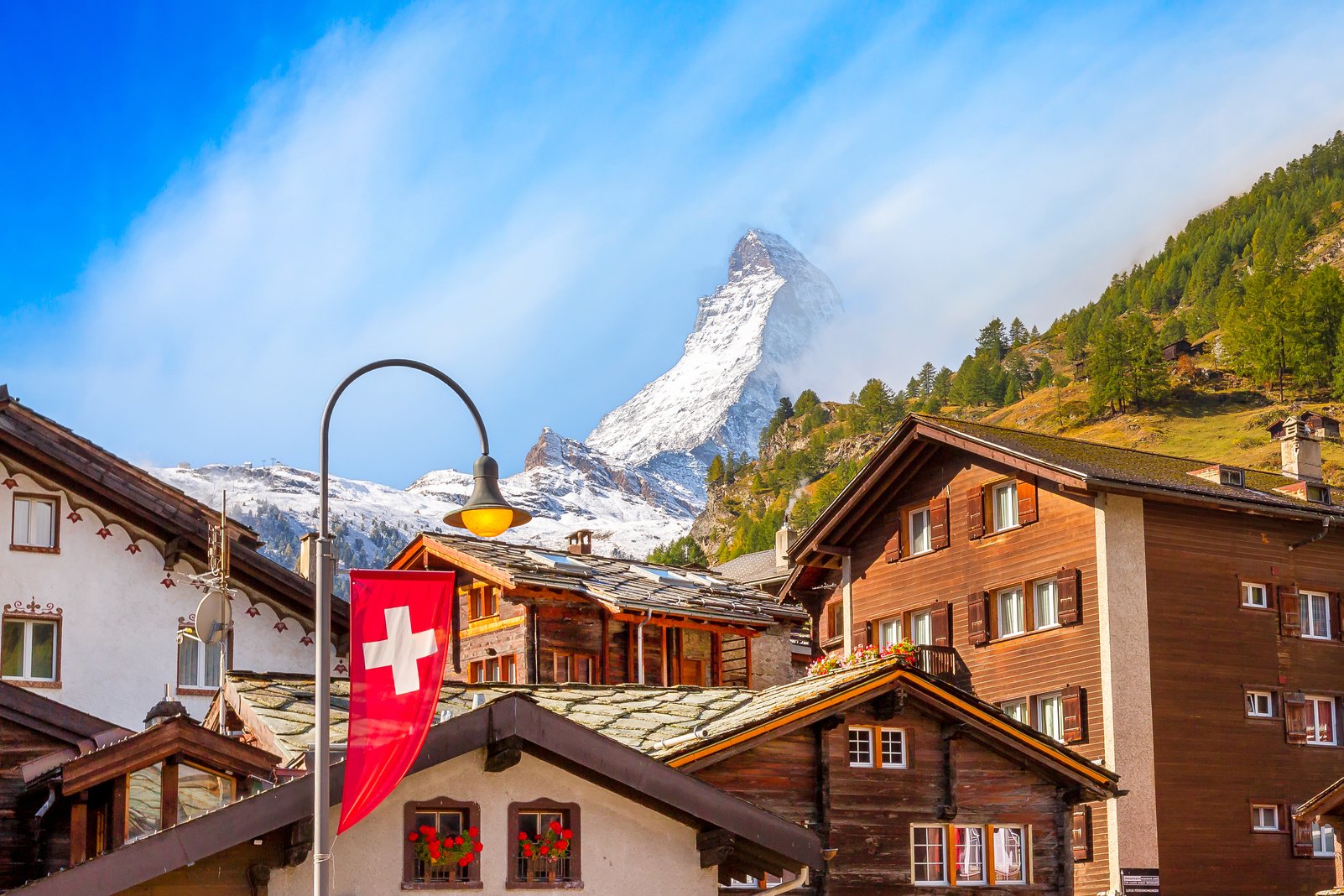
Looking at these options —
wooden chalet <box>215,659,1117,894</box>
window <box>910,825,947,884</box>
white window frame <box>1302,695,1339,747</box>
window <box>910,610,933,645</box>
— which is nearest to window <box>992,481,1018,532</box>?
window <box>910,610,933,645</box>

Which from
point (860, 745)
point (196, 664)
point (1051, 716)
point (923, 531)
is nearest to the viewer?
point (860, 745)

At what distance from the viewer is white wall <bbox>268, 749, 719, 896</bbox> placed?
1956 cm

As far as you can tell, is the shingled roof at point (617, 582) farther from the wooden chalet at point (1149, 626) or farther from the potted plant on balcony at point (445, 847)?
the potted plant on balcony at point (445, 847)

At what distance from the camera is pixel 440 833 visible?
19922 mm

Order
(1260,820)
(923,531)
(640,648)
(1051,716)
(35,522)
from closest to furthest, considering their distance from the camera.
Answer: (35,522) < (1260,820) < (1051,716) < (640,648) < (923,531)

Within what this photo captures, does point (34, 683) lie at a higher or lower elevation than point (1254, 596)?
lower

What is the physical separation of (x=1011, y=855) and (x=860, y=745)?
351cm

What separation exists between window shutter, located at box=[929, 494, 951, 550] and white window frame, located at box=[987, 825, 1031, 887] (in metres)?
17.5

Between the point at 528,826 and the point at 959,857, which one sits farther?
the point at 959,857

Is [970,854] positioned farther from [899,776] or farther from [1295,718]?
[1295,718]

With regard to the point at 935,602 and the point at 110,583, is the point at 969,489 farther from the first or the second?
the point at 110,583

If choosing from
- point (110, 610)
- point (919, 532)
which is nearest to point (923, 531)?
point (919, 532)

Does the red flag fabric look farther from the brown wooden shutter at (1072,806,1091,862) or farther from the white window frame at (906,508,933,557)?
the white window frame at (906,508,933,557)

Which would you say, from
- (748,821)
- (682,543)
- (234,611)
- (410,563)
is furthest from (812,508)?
(748,821)
